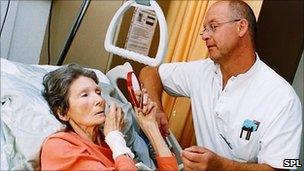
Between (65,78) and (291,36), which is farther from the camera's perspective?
(291,36)

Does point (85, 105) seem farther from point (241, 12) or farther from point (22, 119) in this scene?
point (241, 12)

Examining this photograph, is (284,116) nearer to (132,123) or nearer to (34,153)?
(132,123)

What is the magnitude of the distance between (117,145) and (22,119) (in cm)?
32

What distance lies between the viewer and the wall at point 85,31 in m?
2.05

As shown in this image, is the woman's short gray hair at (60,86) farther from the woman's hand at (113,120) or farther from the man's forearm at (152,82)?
the man's forearm at (152,82)

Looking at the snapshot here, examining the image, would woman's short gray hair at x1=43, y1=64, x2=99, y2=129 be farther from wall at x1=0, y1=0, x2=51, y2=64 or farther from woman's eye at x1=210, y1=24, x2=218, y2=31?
wall at x1=0, y1=0, x2=51, y2=64

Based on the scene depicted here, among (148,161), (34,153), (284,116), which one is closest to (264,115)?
(284,116)

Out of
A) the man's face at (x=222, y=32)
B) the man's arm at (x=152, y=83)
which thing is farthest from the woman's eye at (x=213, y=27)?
the man's arm at (x=152, y=83)

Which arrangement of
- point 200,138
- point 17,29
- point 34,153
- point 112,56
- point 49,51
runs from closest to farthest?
point 34,153 < point 200,138 < point 112,56 < point 17,29 < point 49,51

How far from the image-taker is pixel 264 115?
62.7 inches

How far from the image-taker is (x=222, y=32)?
165cm

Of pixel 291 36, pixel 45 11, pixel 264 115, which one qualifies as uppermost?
pixel 291 36

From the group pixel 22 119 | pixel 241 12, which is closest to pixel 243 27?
pixel 241 12

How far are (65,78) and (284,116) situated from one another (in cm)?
86
